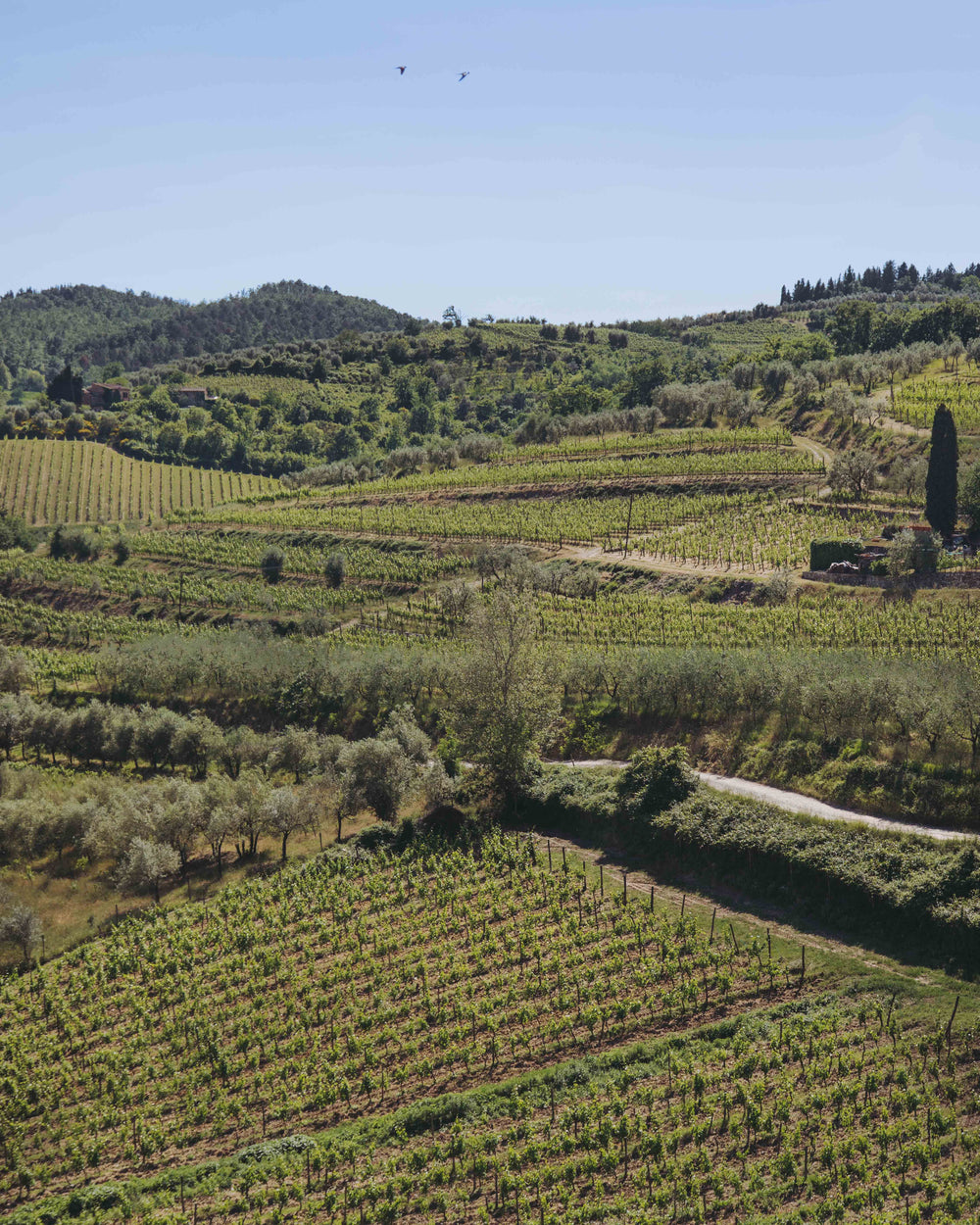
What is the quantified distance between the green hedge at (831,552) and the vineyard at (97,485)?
87879mm

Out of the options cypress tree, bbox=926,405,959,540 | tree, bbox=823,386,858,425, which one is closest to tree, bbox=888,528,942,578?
cypress tree, bbox=926,405,959,540

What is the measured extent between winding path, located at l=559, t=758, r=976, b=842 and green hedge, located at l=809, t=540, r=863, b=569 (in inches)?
1179

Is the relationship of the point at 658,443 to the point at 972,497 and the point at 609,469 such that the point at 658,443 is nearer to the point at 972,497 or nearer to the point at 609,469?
the point at 609,469

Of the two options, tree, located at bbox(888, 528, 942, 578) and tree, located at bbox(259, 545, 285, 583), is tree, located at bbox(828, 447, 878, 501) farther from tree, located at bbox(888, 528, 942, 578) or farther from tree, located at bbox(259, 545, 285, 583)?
tree, located at bbox(259, 545, 285, 583)

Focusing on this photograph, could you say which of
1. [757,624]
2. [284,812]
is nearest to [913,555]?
[757,624]

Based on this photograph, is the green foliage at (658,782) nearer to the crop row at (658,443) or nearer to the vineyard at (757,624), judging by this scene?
the vineyard at (757,624)

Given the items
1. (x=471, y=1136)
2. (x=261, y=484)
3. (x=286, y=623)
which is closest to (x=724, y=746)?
(x=471, y=1136)

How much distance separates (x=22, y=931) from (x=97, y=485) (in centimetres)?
11444

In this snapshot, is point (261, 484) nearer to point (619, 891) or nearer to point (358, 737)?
point (358, 737)

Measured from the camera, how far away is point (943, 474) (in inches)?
2950

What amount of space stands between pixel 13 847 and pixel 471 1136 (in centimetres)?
3223

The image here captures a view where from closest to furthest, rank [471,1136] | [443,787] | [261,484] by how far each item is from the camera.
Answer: [471,1136] < [443,787] < [261,484]

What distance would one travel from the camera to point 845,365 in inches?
4990

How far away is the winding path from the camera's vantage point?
38906mm
